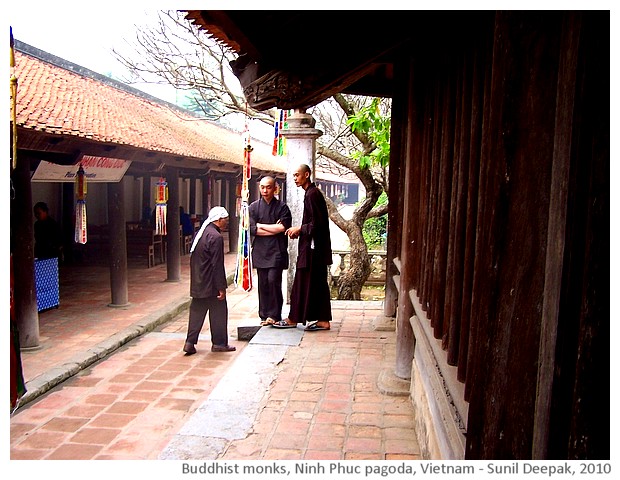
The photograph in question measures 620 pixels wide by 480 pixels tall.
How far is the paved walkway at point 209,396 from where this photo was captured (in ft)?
11.8

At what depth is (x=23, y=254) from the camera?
685cm

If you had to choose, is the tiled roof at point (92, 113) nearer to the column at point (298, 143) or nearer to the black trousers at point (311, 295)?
the column at point (298, 143)

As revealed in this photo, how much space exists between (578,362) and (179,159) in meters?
11.0

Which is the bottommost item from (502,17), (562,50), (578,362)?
(578,362)

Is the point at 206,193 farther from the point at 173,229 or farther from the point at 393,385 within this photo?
the point at 393,385

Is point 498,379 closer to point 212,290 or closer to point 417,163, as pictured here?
point 417,163

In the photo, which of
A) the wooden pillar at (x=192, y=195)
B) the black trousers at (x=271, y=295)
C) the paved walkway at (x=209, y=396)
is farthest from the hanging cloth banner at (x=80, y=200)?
the wooden pillar at (x=192, y=195)

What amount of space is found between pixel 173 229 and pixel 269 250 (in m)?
6.32

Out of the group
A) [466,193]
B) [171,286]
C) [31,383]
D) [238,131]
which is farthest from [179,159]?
[238,131]

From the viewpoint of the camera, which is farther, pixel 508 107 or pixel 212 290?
pixel 212 290

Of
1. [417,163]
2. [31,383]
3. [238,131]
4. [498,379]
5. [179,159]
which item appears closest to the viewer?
[498,379]

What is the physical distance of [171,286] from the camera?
1180cm

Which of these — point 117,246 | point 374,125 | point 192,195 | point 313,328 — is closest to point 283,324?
point 313,328

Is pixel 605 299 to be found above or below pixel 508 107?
below
